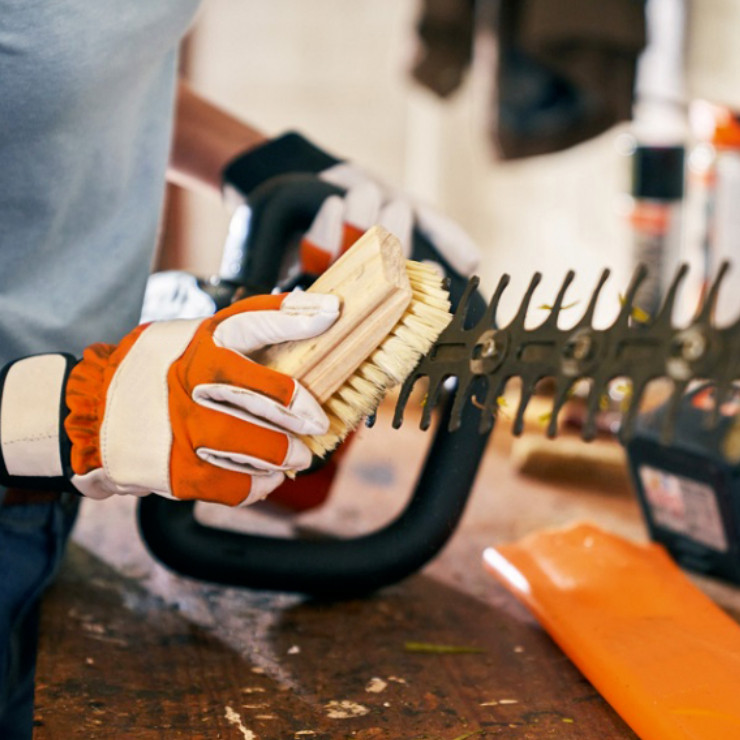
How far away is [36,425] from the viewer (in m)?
0.57

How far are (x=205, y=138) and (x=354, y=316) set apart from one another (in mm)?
580

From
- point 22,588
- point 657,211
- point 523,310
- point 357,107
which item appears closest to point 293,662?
point 22,588

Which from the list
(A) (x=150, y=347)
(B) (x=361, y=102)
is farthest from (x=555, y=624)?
(B) (x=361, y=102)

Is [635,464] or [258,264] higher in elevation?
[258,264]

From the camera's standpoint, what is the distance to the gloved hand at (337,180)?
0.76 meters

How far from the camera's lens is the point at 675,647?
0.60 m

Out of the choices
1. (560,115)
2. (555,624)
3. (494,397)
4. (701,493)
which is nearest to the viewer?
(494,397)

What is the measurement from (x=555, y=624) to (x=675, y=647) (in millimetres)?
93

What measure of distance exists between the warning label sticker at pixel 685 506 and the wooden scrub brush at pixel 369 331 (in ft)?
1.26

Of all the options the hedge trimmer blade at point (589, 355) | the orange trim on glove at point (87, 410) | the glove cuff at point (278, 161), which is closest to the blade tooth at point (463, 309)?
the hedge trimmer blade at point (589, 355)

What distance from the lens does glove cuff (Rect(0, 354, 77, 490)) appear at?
0.56 meters

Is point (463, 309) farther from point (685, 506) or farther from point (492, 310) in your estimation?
point (685, 506)

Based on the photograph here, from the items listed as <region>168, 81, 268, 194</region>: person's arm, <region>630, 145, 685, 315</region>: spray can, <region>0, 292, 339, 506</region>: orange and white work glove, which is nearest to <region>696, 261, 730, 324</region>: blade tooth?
<region>0, 292, 339, 506</region>: orange and white work glove

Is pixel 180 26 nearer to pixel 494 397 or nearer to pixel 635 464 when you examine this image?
pixel 494 397
